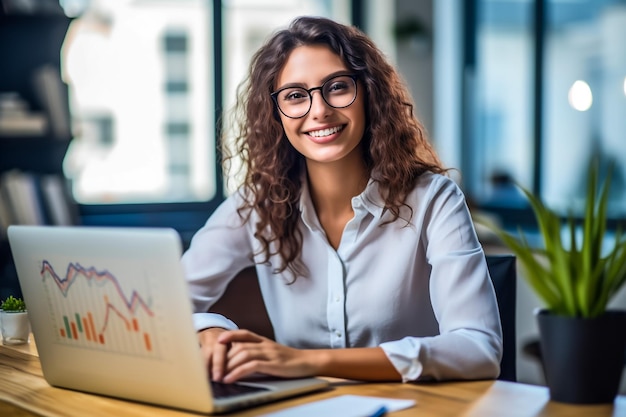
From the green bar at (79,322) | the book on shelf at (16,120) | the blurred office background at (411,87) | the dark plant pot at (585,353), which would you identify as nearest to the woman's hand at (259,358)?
the green bar at (79,322)

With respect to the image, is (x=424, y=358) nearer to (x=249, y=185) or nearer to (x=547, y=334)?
(x=547, y=334)

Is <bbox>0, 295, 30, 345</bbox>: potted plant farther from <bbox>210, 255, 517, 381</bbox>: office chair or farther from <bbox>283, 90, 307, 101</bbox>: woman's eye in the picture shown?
<bbox>283, 90, 307, 101</bbox>: woman's eye

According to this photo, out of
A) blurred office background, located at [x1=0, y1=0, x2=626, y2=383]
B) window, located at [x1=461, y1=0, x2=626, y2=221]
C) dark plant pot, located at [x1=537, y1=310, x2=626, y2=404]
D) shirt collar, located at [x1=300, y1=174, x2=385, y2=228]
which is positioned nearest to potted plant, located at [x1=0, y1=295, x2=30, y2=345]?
shirt collar, located at [x1=300, y1=174, x2=385, y2=228]

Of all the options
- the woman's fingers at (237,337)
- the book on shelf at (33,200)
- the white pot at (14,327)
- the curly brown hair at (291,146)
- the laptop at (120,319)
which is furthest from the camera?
the book on shelf at (33,200)

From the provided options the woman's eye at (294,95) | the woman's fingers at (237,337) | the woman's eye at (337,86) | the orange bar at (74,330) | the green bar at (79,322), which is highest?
the woman's eye at (337,86)

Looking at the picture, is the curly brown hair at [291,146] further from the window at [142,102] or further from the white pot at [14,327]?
the window at [142,102]

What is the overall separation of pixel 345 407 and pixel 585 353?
1.11ft

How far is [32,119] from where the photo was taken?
3980 millimetres

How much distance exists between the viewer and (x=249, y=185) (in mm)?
2023

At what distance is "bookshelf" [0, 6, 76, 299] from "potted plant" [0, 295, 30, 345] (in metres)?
2.14

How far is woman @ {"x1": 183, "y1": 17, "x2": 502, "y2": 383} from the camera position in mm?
1863

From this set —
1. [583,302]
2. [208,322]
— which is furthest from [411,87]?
[583,302]

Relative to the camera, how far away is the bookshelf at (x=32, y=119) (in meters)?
3.90

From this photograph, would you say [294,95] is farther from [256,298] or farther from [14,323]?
[14,323]
